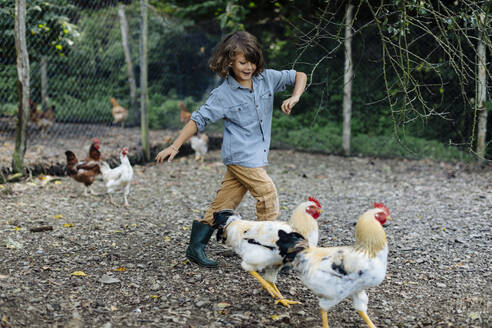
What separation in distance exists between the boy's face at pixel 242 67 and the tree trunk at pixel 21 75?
3895mm

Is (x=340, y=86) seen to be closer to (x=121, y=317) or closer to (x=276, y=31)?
(x=276, y=31)

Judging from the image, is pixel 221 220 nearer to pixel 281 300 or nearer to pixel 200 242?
pixel 200 242

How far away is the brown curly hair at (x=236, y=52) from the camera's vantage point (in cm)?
352

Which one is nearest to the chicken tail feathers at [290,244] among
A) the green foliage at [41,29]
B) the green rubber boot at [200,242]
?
the green rubber boot at [200,242]

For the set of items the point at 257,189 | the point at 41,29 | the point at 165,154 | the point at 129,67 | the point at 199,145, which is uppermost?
the point at 41,29

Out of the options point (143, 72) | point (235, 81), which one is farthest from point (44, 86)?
point (235, 81)

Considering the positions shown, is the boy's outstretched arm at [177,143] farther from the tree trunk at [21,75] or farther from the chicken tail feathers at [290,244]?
the tree trunk at [21,75]

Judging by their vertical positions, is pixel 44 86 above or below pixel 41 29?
below

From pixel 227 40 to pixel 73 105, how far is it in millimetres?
7010

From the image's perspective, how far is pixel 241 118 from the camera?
12.0 feet

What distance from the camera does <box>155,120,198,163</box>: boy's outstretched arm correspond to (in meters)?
3.31

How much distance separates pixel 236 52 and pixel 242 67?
0.12 metres

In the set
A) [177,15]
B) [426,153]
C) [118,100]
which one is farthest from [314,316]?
[177,15]

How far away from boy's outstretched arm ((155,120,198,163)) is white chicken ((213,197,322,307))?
0.70m
